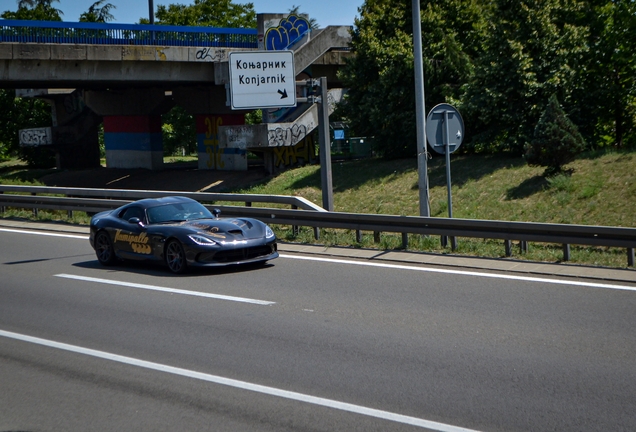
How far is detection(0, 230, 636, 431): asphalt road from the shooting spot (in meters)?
5.94

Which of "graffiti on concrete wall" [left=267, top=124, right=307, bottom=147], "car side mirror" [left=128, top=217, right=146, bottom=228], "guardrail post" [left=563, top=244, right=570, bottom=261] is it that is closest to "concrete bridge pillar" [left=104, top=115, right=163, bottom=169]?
"graffiti on concrete wall" [left=267, top=124, right=307, bottom=147]

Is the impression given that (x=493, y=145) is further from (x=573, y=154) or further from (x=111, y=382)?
(x=111, y=382)

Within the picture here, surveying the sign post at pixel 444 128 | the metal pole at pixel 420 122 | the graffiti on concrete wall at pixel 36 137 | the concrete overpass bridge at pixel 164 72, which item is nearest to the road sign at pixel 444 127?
the sign post at pixel 444 128

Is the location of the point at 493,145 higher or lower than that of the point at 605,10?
lower

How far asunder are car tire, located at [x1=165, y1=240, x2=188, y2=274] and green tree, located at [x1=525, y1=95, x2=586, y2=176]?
11.7m

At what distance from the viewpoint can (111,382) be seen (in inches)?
276

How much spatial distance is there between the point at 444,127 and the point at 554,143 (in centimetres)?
713

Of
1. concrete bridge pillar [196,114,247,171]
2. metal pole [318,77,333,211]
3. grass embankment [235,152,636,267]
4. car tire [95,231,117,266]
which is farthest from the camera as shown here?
concrete bridge pillar [196,114,247,171]

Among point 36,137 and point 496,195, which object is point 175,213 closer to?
point 496,195

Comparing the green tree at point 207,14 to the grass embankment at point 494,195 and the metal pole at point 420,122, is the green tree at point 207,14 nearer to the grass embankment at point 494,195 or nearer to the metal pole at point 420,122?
the grass embankment at point 494,195

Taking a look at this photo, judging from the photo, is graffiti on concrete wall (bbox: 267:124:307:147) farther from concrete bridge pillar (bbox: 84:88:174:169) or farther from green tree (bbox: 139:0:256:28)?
green tree (bbox: 139:0:256:28)

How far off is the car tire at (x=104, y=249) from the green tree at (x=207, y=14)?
43.9 m

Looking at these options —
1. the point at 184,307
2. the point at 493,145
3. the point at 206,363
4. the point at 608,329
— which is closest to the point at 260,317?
the point at 184,307

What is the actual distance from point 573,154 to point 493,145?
4.71m
